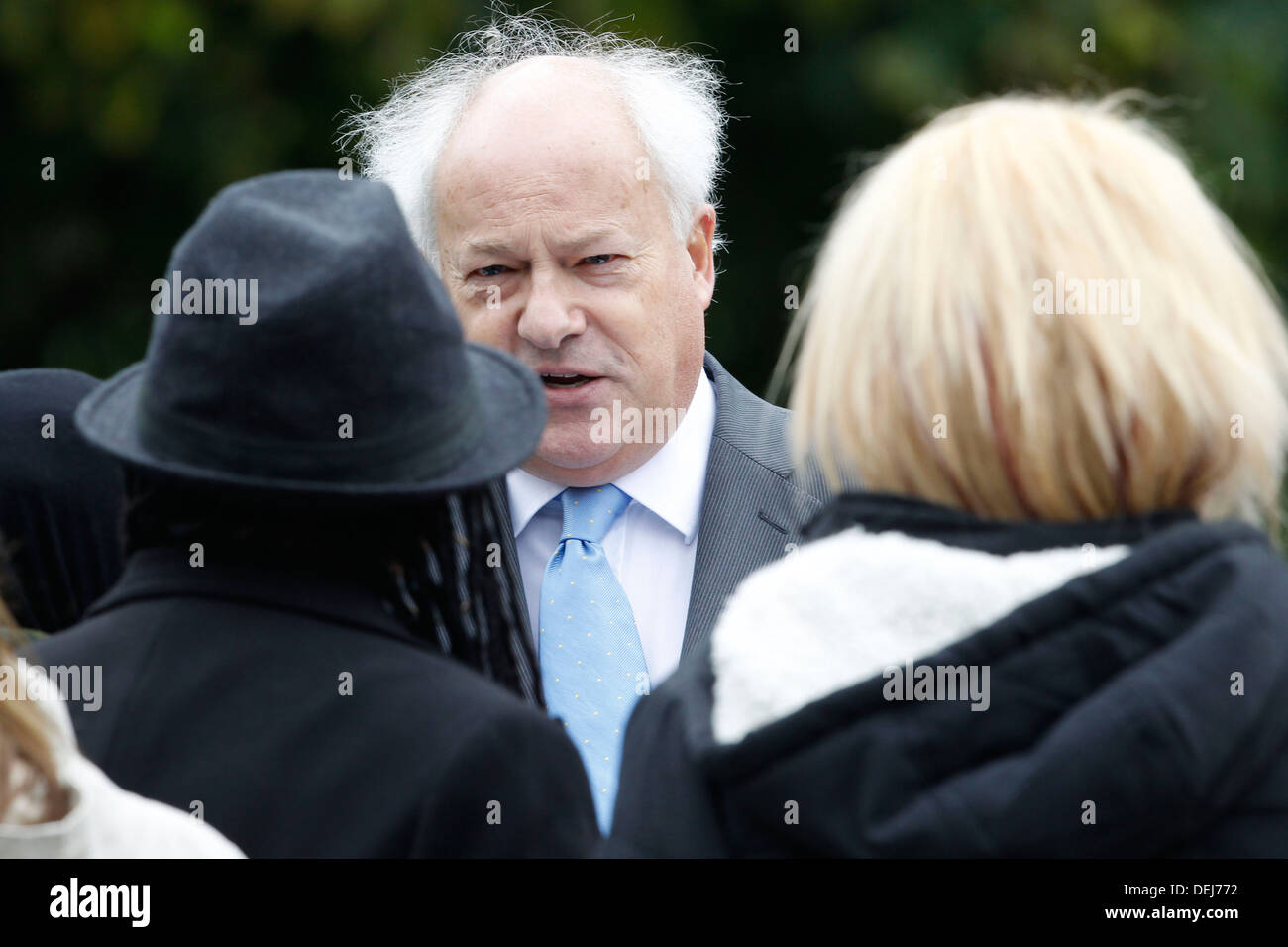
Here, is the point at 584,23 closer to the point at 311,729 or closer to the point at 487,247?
the point at 487,247

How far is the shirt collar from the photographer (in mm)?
3135

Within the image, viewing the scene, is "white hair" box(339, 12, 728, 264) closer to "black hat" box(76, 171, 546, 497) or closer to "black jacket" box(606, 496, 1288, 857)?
"black hat" box(76, 171, 546, 497)

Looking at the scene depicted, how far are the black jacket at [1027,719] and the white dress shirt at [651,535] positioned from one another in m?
1.46

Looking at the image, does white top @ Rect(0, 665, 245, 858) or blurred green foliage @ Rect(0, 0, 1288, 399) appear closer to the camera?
white top @ Rect(0, 665, 245, 858)

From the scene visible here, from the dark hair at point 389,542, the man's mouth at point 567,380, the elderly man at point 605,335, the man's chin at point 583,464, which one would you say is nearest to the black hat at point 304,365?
the dark hair at point 389,542

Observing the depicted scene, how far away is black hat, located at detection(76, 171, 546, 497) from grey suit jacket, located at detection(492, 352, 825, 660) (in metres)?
1.16

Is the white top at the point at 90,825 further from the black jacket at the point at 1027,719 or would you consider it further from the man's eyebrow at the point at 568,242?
the man's eyebrow at the point at 568,242

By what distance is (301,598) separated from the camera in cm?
179

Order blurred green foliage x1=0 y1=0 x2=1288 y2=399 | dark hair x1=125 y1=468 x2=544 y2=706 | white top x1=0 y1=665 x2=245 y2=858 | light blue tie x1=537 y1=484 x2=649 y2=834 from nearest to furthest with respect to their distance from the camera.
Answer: white top x1=0 y1=665 x2=245 y2=858
dark hair x1=125 y1=468 x2=544 y2=706
light blue tie x1=537 y1=484 x2=649 y2=834
blurred green foliage x1=0 y1=0 x2=1288 y2=399

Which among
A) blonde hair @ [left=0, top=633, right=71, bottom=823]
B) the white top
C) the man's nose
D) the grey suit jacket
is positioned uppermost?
the man's nose

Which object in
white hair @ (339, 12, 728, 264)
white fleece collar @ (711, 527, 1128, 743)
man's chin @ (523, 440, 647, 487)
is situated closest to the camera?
white fleece collar @ (711, 527, 1128, 743)

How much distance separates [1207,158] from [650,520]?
530 centimetres

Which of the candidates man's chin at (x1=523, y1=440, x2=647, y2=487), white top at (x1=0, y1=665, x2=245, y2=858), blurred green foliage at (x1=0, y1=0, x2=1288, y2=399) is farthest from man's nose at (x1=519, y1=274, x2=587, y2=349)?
blurred green foliage at (x1=0, y1=0, x2=1288, y2=399)

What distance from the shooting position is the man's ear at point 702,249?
348 cm
